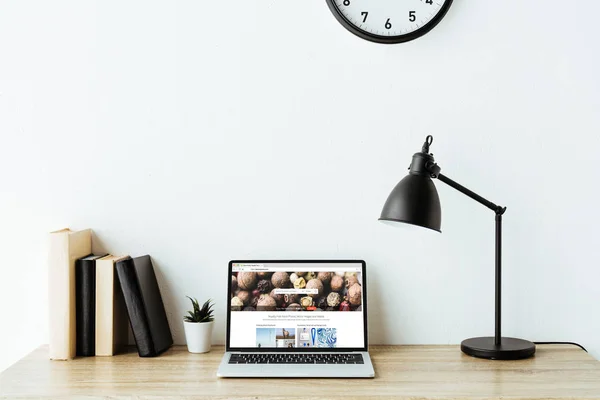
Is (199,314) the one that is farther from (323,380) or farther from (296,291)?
(323,380)

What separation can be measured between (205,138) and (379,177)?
0.45 metres

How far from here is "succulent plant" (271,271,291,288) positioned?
165 cm

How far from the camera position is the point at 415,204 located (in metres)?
1.51

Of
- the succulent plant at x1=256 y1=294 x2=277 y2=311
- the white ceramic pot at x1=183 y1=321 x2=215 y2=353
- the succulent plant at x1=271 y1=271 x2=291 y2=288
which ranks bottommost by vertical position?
the white ceramic pot at x1=183 y1=321 x2=215 y2=353

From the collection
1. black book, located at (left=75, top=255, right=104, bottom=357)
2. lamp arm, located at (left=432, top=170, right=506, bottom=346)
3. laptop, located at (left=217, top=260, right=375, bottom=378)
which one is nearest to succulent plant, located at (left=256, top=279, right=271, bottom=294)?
laptop, located at (left=217, top=260, right=375, bottom=378)

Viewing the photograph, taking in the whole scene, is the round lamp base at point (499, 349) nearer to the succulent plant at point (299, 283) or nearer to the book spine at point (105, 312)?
the succulent plant at point (299, 283)

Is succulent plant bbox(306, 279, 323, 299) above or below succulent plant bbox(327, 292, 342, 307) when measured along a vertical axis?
above

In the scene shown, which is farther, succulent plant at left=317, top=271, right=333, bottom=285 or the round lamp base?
succulent plant at left=317, top=271, right=333, bottom=285

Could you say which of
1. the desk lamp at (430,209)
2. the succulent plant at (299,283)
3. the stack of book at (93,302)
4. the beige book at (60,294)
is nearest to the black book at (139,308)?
the stack of book at (93,302)

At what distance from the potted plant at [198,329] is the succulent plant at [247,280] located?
0.34 ft

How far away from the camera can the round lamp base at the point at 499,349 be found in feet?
5.10

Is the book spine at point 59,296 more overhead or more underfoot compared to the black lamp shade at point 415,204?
more underfoot

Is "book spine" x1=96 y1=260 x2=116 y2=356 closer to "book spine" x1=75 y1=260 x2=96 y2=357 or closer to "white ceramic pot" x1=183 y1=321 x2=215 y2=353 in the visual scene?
"book spine" x1=75 y1=260 x2=96 y2=357

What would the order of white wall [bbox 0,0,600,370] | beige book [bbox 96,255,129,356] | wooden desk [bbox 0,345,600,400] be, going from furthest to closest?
white wall [bbox 0,0,600,370]
beige book [bbox 96,255,129,356]
wooden desk [bbox 0,345,600,400]
